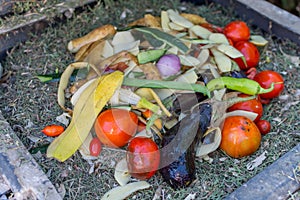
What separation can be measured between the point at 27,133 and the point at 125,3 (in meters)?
1.10

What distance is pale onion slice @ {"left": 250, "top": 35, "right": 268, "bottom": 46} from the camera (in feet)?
8.34

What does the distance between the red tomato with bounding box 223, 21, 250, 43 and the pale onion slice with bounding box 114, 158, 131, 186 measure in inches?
37.5

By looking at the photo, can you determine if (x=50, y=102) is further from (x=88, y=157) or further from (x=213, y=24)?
(x=213, y=24)

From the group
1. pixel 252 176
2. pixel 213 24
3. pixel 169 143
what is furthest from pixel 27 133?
pixel 213 24

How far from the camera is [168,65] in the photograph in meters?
2.18

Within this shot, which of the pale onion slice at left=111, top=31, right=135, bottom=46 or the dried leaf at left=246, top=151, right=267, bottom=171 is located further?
the pale onion slice at left=111, top=31, right=135, bottom=46

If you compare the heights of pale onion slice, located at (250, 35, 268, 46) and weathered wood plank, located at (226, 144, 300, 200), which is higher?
pale onion slice, located at (250, 35, 268, 46)

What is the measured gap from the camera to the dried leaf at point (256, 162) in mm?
1929

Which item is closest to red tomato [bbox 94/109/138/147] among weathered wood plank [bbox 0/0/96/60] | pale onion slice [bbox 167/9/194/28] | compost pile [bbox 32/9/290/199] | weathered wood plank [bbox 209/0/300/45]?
compost pile [bbox 32/9/290/199]

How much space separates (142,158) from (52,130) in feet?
1.43

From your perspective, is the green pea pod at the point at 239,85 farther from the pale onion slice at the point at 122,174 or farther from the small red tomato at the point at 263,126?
the pale onion slice at the point at 122,174

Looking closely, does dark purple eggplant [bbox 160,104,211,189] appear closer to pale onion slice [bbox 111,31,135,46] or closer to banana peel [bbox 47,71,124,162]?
banana peel [bbox 47,71,124,162]

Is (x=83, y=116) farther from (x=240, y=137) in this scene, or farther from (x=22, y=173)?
(x=240, y=137)

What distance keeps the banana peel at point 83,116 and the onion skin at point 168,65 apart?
0.74 ft
